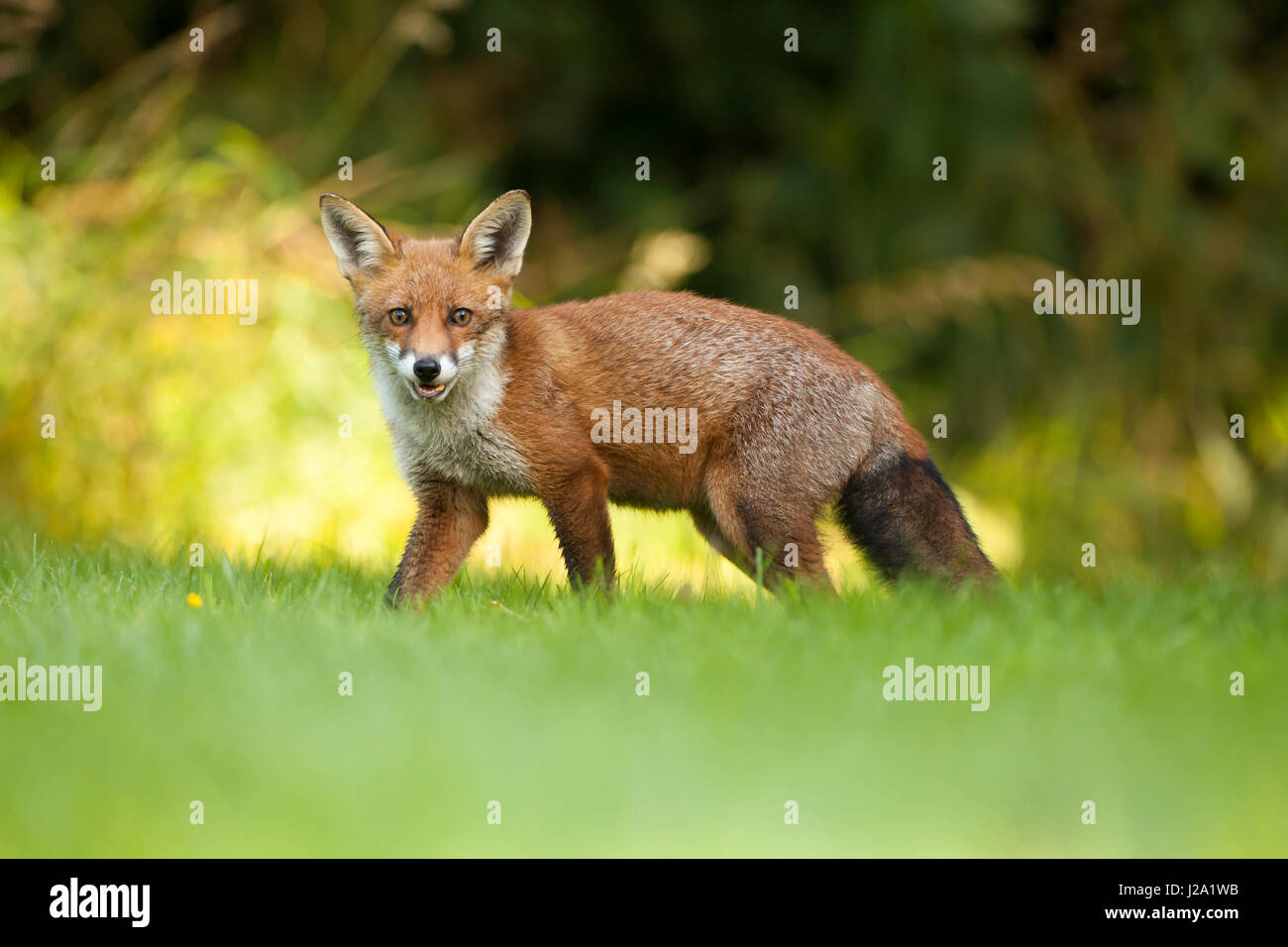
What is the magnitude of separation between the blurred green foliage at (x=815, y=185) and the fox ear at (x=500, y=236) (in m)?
3.18

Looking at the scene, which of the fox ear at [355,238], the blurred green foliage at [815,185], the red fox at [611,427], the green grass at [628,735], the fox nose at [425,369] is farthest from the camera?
the blurred green foliage at [815,185]

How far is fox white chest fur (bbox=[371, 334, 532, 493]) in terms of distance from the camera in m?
4.95

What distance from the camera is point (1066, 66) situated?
1112cm

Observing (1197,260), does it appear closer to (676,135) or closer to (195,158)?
(676,135)

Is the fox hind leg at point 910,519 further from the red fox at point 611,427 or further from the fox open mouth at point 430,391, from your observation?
the fox open mouth at point 430,391

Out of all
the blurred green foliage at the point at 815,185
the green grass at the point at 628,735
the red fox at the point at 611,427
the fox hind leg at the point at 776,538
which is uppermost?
the blurred green foliage at the point at 815,185

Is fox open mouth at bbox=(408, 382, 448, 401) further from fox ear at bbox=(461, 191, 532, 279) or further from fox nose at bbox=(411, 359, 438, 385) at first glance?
fox ear at bbox=(461, 191, 532, 279)

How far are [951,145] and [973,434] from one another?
7.75 feet

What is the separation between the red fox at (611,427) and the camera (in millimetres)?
4949

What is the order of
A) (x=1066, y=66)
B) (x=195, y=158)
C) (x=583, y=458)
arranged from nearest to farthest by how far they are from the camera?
(x=583, y=458), (x=195, y=158), (x=1066, y=66)

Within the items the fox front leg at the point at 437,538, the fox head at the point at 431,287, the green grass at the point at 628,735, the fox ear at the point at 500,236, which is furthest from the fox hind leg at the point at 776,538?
the fox ear at the point at 500,236

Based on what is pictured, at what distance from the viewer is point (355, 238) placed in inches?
204

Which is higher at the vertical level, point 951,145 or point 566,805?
point 951,145

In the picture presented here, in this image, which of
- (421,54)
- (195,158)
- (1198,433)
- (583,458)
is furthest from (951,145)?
(583,458)
